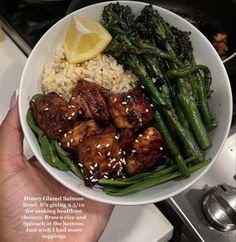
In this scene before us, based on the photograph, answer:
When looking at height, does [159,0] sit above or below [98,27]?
below

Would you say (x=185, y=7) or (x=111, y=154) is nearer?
(x=111, y=154)

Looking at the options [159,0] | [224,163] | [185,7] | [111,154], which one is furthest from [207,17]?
[111,154]

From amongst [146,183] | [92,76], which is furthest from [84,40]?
[146,183]

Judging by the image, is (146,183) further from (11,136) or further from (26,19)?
(26,19)

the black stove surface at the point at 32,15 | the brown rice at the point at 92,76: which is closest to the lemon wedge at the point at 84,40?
the brown rice at the point at 92,76

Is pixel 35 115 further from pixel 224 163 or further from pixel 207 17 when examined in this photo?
pixel 207 17

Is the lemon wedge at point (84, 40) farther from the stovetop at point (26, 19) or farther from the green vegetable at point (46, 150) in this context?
the stovetop at point (26, 19)
